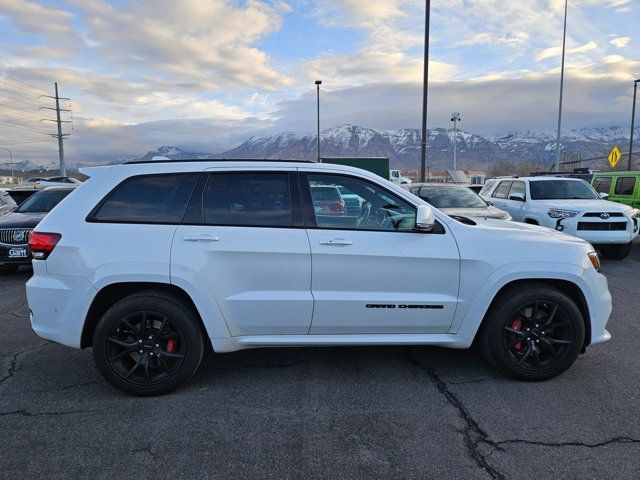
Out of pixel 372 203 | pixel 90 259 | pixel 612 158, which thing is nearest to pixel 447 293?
pixel 372 203

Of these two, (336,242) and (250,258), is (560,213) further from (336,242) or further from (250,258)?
(250,258)

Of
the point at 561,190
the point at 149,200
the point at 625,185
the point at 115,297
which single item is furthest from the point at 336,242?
the point at 625,185

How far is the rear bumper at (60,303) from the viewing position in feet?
11.4

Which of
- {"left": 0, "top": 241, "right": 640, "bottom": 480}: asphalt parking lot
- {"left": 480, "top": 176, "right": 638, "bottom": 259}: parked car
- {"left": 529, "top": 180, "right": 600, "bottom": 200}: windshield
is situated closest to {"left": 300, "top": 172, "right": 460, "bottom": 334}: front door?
{"left": 0, "top": 241, "right": 640, "bottom": 480}: asphalt parking lot

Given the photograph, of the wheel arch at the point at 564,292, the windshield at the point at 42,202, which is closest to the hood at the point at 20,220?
the windshield at the point at 42,202

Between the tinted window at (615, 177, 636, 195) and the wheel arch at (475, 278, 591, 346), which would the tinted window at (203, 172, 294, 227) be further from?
the tinted window at (615, 177, 636, 195)

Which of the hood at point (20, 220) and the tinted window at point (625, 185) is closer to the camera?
the hood at point (20, 220)

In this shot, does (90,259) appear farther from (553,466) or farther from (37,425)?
(553,466)

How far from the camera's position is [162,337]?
3.56 meters

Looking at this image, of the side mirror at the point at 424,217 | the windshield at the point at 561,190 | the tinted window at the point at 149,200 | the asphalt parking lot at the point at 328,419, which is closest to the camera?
the asphalt parking lot at the point at 328,419

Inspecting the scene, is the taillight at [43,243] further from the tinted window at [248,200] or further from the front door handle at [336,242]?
the front door handle at [336,242]

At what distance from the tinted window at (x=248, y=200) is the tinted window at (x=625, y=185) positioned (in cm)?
1180

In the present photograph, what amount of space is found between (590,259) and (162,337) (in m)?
3.59

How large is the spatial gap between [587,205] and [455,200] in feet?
8.72
